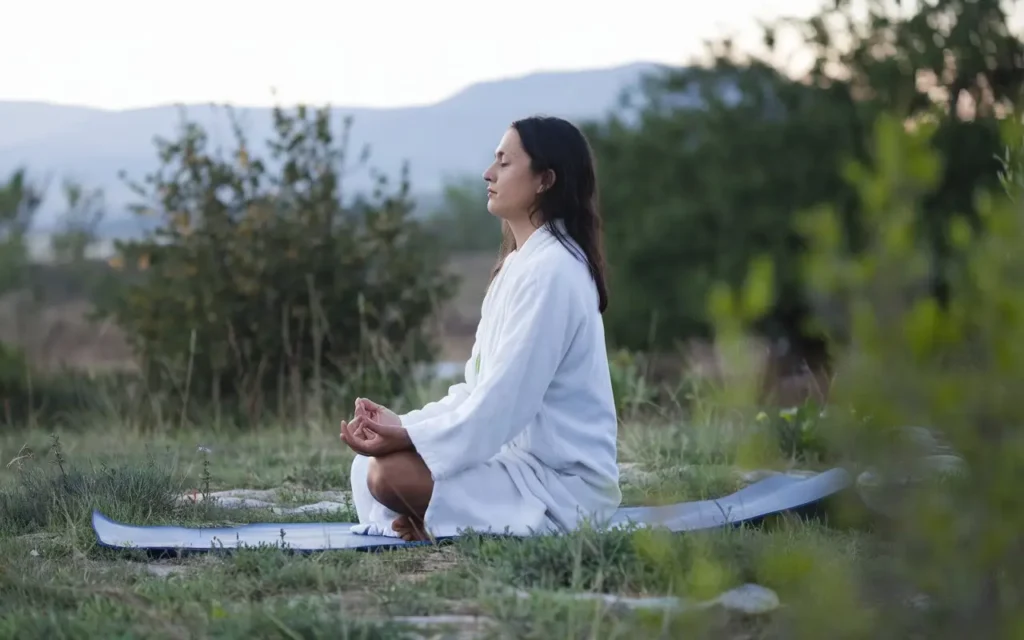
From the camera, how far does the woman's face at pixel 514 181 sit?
412cm

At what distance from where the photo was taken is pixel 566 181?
13.5ft

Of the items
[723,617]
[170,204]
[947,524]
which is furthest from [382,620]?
[170,204]

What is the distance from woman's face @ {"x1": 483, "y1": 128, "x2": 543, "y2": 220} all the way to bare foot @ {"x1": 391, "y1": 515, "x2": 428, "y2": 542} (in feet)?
3.23

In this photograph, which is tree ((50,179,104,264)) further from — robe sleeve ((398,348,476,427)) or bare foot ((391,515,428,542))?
bare foot ((391,515,428,542))

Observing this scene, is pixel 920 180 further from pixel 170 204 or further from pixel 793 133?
pixel 793 133

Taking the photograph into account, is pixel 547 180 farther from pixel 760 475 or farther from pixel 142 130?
pixel 142 130

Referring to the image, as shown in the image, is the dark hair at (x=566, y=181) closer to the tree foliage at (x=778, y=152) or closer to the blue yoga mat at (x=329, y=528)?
the blue yoga mat at (x=329, y=528)

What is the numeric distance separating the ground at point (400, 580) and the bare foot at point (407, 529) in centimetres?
18

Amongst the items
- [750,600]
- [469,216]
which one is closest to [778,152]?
[750,600]

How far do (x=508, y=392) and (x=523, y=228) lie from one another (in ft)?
2.02

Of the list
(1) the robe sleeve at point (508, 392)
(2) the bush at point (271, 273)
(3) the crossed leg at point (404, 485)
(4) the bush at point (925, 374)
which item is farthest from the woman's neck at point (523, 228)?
(2) the bush at point (271, 273)

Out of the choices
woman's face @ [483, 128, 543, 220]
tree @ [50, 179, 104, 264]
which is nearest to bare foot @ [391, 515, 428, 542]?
woman's face @ [483, 128, 543, 220]

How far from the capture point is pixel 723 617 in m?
2.75

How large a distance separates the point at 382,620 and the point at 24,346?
10253mm
